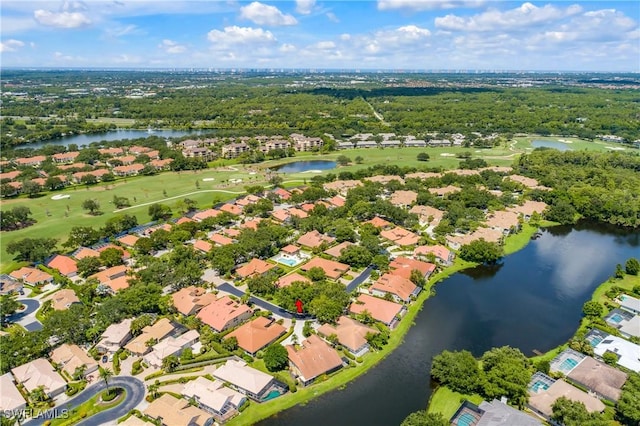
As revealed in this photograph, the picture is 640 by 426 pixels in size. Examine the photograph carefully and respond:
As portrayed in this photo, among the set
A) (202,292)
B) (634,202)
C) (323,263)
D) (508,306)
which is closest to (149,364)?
(202,292)

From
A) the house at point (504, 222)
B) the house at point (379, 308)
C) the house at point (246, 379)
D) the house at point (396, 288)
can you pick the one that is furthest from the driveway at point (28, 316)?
the house at point (504, 222)

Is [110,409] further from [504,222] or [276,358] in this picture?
[504,222]

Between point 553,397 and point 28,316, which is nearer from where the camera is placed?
point 553,397

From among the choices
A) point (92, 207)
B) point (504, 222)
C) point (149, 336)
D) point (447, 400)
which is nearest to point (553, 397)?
point (447, 400)

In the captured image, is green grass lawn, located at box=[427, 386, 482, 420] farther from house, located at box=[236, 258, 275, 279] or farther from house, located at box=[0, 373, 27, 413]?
house, located at box=[0, 373, 27, 413]

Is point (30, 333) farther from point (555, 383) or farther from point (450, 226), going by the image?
point (450, 226)

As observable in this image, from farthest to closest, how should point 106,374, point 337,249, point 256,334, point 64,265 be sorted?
point 337,249 < point 64,265 < point 256,334 < point 106,374

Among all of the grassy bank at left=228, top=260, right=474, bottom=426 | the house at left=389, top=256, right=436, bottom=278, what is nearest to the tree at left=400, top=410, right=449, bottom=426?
the grassy bank at left=228, top=260, right=474, bottom=426
